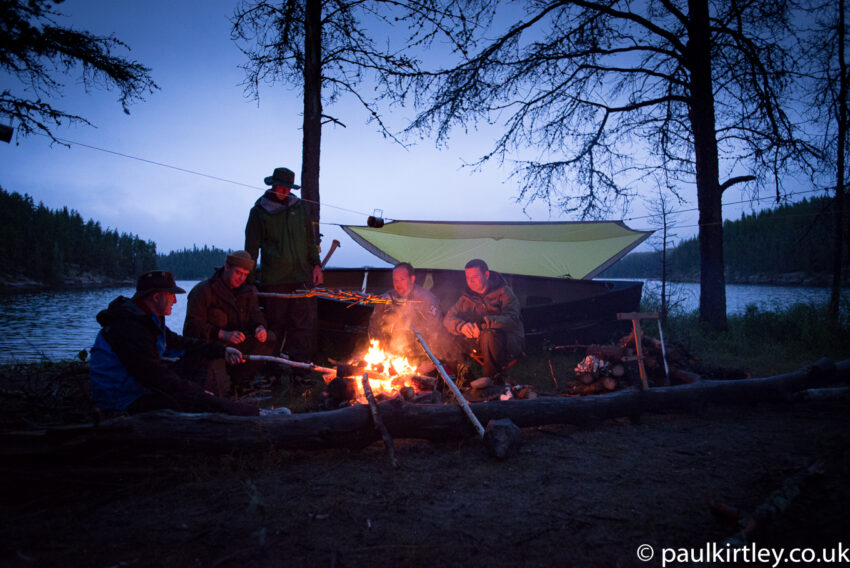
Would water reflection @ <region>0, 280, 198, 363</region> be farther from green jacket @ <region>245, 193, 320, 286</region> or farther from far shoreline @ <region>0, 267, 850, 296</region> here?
far shoreline @ <region>0, 267, 850, 296</region>

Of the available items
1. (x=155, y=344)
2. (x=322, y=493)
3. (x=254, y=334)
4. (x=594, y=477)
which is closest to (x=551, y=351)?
(x=594, y=477)

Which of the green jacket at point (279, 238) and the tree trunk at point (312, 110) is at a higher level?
the tree trunk at point (312, 110)

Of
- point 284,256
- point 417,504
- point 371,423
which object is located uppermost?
point 284,256

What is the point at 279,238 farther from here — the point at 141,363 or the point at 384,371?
the point at 141,363

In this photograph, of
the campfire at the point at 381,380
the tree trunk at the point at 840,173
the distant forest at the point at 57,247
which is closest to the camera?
the campfire at the point at 381,380

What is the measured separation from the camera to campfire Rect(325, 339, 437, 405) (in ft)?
13.5

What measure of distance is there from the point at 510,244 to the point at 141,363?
835 centimetres

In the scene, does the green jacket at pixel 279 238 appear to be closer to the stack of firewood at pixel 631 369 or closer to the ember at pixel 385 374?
the ember at pixel 385 374

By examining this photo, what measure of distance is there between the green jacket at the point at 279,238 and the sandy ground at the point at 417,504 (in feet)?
10.1

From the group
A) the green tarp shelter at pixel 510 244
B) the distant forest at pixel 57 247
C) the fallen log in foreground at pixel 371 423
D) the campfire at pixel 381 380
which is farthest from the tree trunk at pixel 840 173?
the distant forest at pixel 57 247

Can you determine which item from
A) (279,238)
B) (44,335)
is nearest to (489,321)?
(279,238)

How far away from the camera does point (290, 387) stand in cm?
502

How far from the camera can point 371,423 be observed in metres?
3.26

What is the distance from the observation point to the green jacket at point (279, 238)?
5.52m
